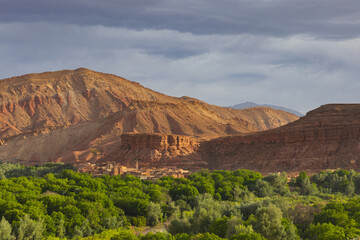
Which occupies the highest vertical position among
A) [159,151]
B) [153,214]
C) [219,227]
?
[159,151]

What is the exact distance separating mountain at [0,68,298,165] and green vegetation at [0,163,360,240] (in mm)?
29695

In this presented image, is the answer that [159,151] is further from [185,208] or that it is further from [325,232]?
[325,232]

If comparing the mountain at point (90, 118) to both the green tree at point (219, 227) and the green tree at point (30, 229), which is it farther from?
the green tree at point (219, 227)

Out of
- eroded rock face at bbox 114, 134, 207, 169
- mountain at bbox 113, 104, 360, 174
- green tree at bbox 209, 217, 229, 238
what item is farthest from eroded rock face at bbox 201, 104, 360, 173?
green tree at bbox 209, 217, 229, 238

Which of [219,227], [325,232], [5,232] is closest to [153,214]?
[219,227]

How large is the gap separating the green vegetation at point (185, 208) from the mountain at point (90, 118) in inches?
1169

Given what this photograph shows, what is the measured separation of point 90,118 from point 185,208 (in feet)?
308

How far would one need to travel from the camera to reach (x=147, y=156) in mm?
72250

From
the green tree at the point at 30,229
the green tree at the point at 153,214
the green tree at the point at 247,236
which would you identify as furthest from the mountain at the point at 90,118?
the green tree at the point at 247,236

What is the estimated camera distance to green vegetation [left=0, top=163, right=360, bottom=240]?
23.9 meters

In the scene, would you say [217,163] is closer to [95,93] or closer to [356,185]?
[356,185]

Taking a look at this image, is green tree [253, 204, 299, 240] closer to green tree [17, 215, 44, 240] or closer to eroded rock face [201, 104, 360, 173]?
green tree [17, 215, 44, 240]

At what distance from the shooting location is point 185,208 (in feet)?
125

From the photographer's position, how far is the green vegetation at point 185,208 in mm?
23888
